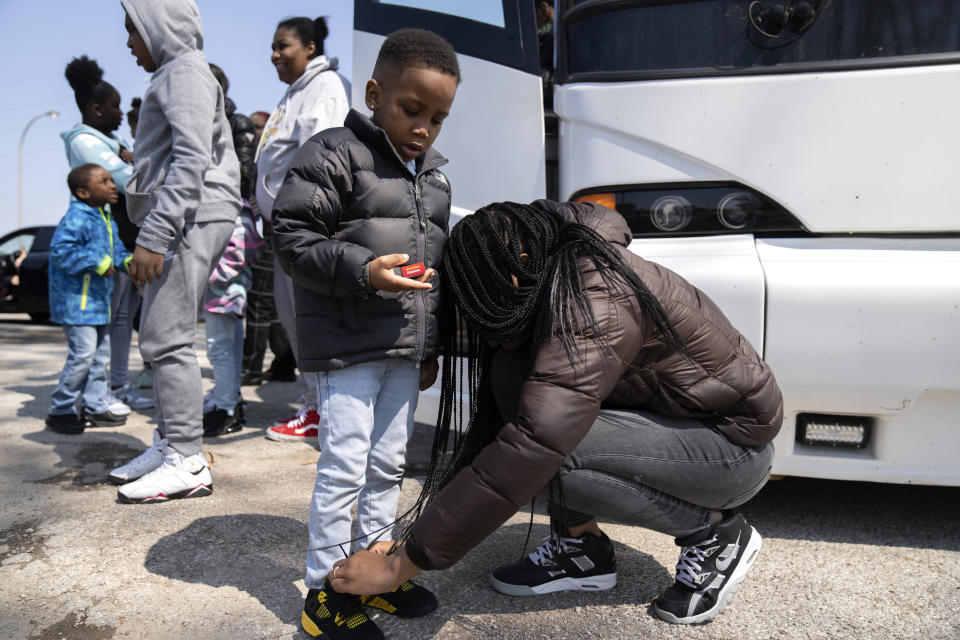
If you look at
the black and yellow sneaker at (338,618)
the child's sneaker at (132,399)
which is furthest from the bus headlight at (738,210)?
the child's sneaker at (132,399)

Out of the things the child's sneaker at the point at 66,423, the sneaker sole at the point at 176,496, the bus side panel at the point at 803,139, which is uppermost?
the bus side panel at the point at 803,139

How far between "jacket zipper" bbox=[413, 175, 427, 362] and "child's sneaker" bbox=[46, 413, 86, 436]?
2525 millimetres

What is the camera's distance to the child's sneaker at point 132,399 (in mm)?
4109

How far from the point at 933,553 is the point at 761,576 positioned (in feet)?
2.08

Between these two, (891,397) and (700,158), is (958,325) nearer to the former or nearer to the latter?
(891,397)

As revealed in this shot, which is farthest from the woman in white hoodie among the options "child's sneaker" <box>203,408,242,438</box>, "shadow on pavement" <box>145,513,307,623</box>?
"shadow on pavement" <box>145,513,307,623</box>

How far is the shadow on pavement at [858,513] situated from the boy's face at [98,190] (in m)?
3.37

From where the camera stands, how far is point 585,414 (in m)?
1.50

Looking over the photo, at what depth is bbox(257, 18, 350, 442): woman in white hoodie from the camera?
10.3 ft

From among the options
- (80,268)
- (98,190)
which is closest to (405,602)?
(80,268)

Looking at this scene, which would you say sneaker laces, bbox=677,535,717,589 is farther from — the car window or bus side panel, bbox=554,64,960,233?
the car window

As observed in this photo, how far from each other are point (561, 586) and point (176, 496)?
146cm

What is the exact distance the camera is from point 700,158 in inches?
84.7

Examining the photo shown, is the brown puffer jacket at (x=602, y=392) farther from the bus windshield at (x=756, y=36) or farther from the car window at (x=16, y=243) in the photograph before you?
the car window at (x=16, y=243)
